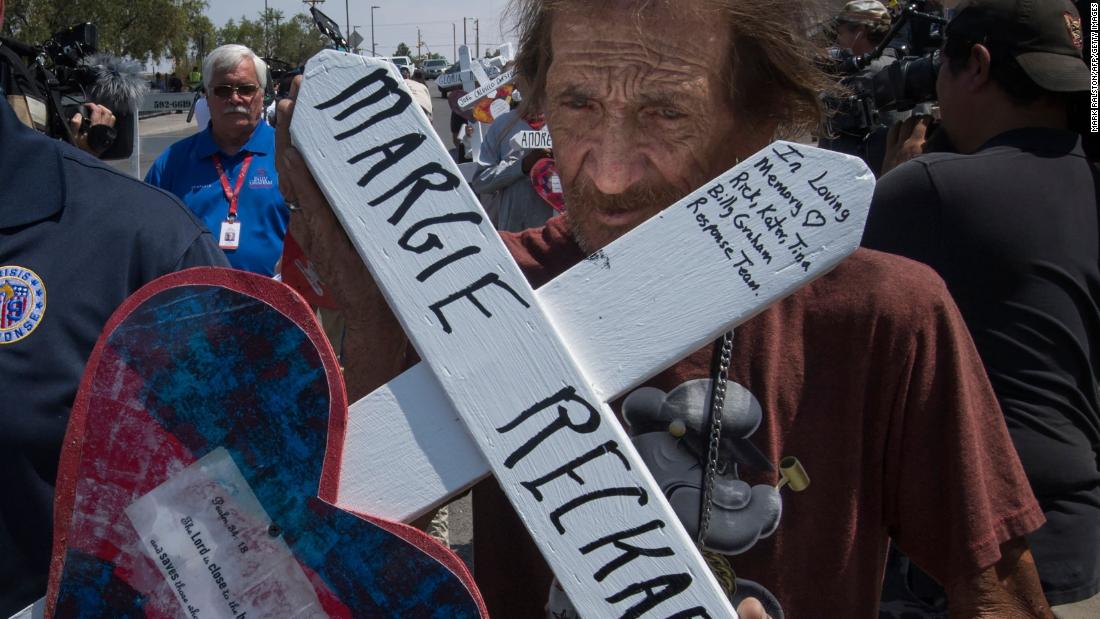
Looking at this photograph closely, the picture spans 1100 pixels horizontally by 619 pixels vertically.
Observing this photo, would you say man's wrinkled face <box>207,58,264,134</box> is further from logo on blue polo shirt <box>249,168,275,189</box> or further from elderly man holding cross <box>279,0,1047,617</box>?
elderly man holding cross <box>279,0,1047,617</box>

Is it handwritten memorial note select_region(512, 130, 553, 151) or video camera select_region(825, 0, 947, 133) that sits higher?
video camera select_region(825, 0, 947, 133)

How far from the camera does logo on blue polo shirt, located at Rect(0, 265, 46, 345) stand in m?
1.40

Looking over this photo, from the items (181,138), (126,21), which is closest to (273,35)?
(126,21)

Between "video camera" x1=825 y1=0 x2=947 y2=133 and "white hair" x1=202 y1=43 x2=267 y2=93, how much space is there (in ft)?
9.31

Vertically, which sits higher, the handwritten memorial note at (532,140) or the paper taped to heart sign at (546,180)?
the handwritten memorial note at (532,140)

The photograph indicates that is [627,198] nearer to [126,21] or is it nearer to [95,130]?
[95,130]

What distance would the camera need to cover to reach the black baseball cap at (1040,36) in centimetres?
211

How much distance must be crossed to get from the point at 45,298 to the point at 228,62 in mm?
3641

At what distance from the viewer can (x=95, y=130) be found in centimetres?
543

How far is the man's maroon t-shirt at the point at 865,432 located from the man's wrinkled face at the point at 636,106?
23 centimetres

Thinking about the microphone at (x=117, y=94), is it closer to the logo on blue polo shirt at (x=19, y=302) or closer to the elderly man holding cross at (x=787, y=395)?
the logo on blue polo shirt at (x=19, y=302)

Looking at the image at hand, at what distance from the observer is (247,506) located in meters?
0.97

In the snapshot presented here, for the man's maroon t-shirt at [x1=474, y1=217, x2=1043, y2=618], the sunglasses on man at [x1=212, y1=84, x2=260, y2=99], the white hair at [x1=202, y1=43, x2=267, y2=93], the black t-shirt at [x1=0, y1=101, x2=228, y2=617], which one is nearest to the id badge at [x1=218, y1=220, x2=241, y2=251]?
the sunglasses on man at [x1=212, y1=84, x2=260, y2=99]

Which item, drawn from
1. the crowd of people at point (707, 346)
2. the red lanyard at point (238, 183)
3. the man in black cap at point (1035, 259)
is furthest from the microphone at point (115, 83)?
the man in black cap at point (1035, 259)
